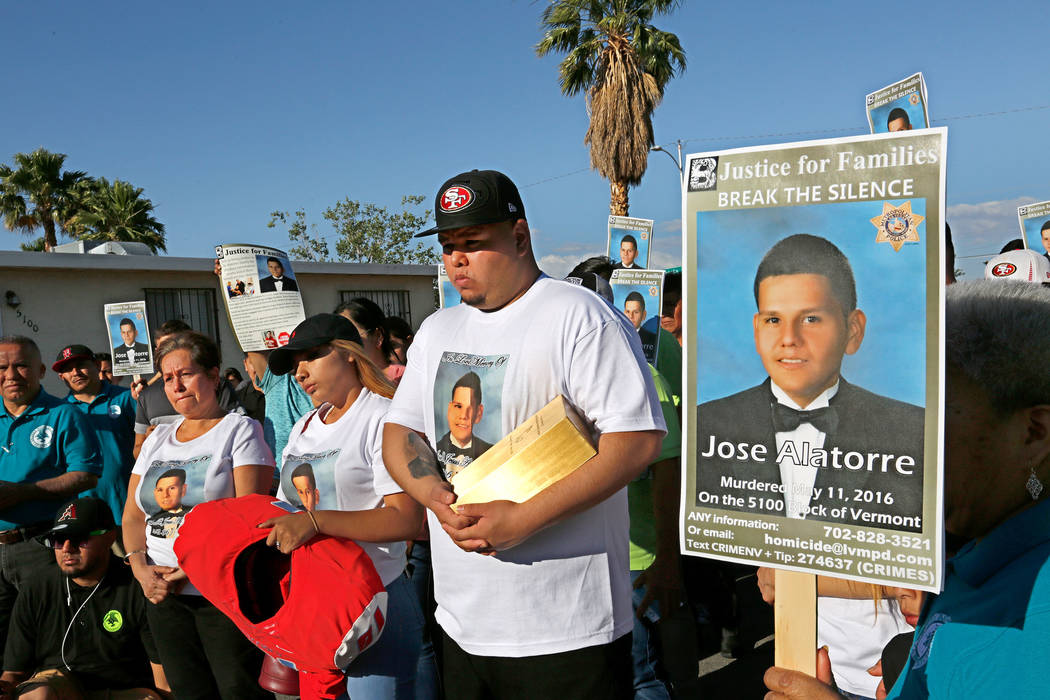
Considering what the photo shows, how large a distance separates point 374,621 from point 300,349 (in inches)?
41.0

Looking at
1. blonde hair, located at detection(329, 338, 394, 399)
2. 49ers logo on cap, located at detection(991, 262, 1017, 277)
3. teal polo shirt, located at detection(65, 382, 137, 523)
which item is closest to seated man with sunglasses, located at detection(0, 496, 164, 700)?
teal polo shirt, located at detection(65, 382, 137, 523)

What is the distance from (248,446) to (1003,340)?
2.80 metres

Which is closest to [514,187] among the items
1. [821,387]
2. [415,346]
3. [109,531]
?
[415,346]

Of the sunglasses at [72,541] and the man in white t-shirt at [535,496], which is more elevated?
the man in white t-shirt at [535,496]

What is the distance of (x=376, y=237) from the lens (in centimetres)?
3550

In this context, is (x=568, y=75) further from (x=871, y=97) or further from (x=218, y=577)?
(x=218, y=577)

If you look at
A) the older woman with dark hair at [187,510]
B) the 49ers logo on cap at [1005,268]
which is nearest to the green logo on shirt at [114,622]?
the older woman with dark hair at [187,510]

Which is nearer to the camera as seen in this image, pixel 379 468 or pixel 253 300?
pixel 379 468

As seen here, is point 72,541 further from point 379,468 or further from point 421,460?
point 421,460

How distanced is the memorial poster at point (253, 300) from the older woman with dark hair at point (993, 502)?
3488 mm

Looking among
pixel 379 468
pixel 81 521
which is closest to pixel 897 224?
pixel 379 468

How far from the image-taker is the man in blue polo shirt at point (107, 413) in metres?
5.46

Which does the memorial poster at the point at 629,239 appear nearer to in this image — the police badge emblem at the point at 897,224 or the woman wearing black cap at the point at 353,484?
the woman wearing black cap at the point at 353,484

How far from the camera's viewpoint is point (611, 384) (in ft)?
6.10
